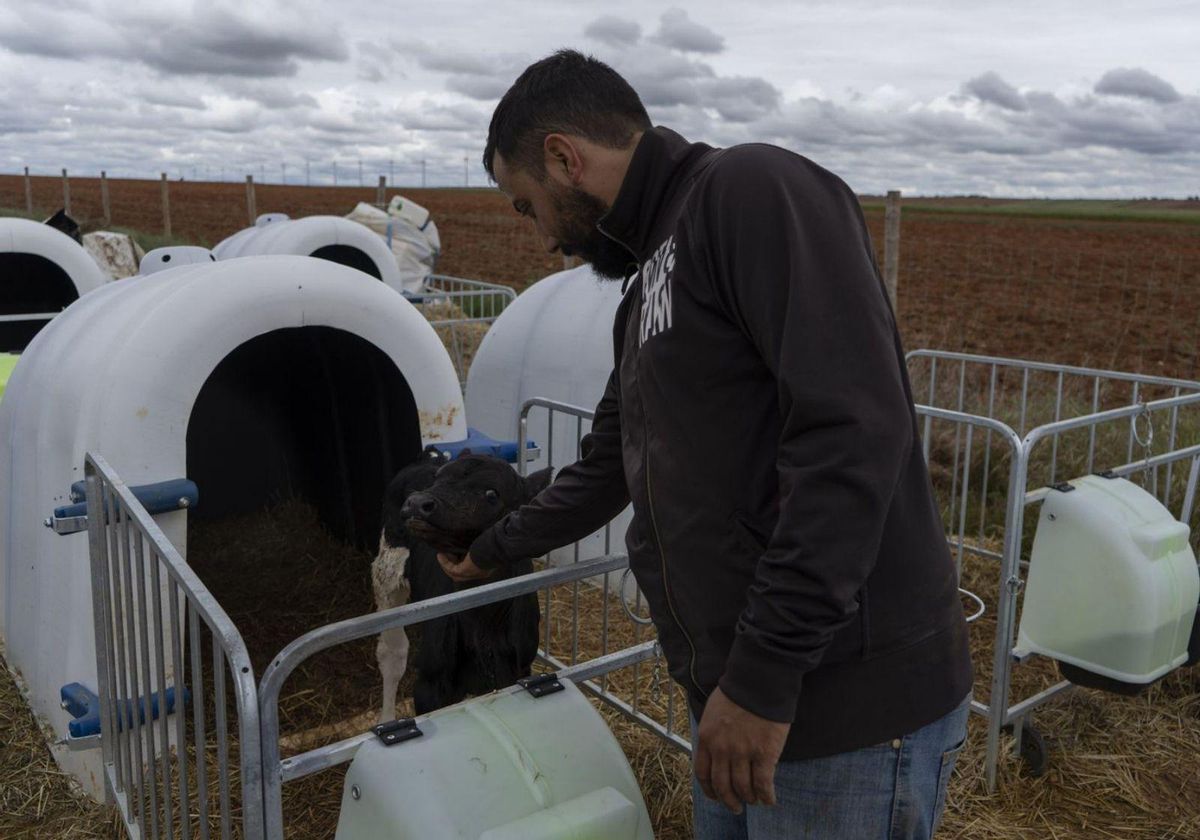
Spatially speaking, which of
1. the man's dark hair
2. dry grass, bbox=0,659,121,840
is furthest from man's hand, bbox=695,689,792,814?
dry grass, bbox=0,659,121,840

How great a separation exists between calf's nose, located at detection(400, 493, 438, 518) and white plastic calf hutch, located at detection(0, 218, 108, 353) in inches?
269

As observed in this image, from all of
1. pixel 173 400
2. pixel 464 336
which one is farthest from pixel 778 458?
pixel 464 336

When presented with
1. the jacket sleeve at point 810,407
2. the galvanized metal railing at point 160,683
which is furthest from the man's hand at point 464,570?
the jacket sleeve at point 810,407

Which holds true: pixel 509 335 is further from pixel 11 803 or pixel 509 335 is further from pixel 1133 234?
pixel 1133 234

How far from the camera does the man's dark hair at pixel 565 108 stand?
65.7 inches

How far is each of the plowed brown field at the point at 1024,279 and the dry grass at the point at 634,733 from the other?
33.6 feet

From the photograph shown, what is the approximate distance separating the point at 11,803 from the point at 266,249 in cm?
834

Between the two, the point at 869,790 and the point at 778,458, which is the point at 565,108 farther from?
the point at 869,790

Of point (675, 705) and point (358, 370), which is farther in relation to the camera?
point (358, 370)

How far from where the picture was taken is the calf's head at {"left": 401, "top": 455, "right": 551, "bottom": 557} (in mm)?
2578

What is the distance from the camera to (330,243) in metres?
11.1

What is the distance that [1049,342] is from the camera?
16.3 metres

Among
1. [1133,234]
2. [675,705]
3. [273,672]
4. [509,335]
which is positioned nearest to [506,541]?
[273,672]

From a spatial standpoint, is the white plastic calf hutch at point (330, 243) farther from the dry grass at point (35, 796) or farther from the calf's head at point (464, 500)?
the calf's head at point (464, 500)
